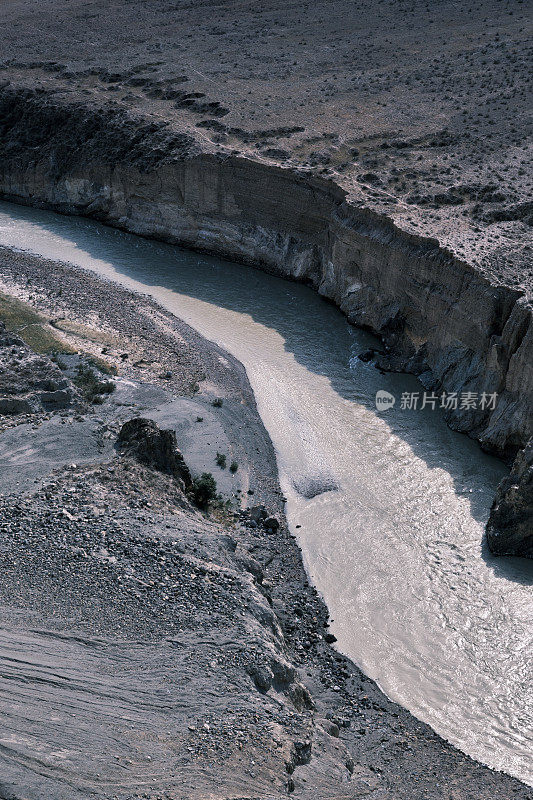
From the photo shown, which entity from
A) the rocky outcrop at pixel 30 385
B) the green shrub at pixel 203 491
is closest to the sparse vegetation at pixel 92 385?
the rocky outcrop at pixel 30 385

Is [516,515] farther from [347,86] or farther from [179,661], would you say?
[347,86]

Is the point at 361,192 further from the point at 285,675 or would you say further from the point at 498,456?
the point at 285,675

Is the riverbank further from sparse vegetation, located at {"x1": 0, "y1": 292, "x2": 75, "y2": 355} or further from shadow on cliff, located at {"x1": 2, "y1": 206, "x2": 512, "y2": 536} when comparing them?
sparse vegetation, located at {"x1": 0, "y1": 292, "x2": 75, "y2": 355}

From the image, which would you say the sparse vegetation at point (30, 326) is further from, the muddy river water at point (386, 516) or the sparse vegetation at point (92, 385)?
the muddy river water at point (386, 516)

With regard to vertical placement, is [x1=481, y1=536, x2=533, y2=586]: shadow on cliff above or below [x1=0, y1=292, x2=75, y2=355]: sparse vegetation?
above

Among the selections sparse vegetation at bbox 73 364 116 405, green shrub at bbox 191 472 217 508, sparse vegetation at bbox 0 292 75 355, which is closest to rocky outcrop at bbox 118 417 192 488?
green shrub at bbox 191 472 217 508

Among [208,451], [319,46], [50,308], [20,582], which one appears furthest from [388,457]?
[319,46]
